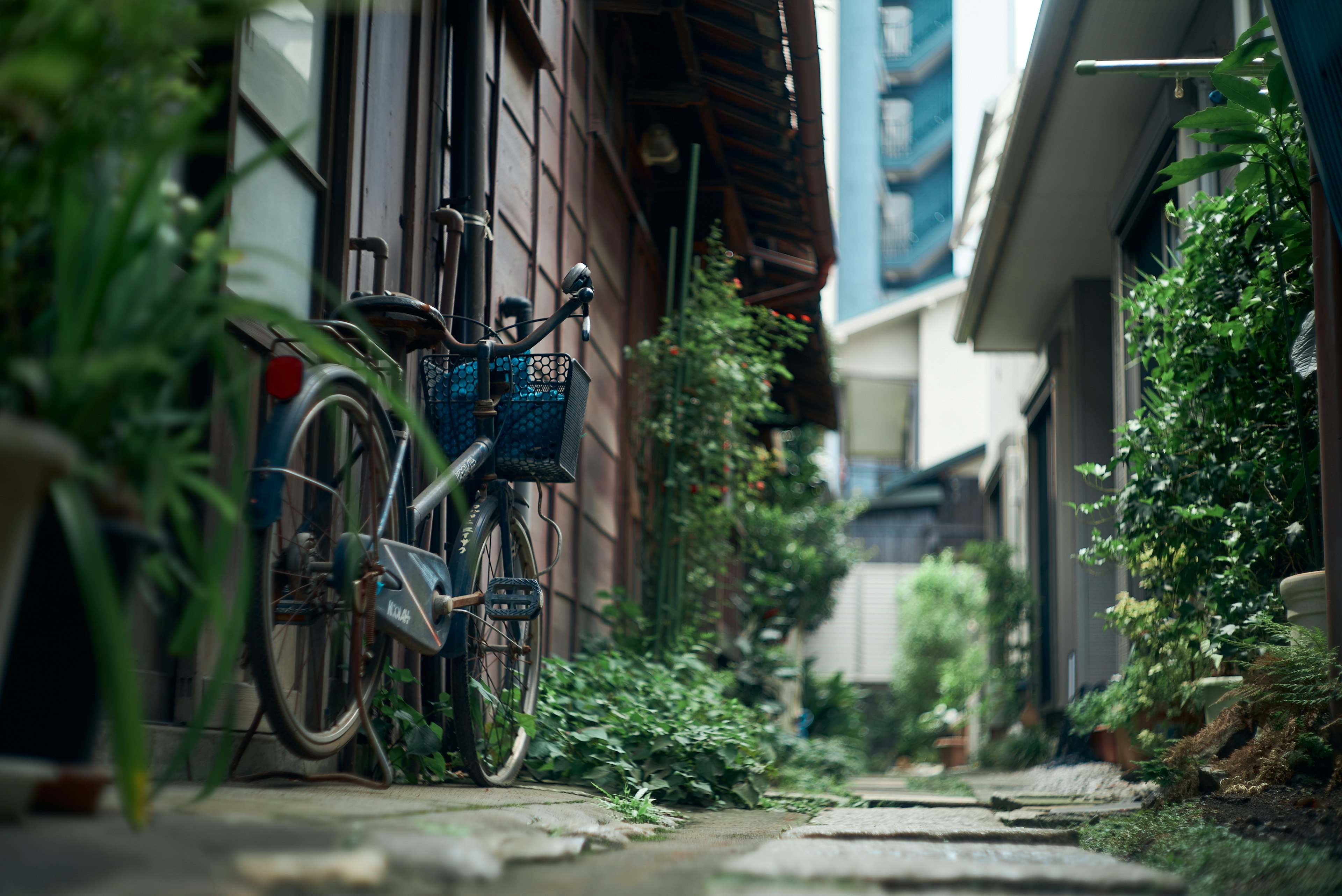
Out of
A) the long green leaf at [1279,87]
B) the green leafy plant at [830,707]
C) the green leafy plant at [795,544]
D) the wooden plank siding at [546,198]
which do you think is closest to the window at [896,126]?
the green leafy plant at [795,544]

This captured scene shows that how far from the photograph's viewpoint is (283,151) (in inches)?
89.1

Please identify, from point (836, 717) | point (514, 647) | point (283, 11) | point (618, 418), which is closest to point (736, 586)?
point (836, 717)

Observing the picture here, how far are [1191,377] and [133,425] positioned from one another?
349 cm

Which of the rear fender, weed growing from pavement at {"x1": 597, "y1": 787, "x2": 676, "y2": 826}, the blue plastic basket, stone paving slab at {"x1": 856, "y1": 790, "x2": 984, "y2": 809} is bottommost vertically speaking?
stone paving slab at {"x1": 856, "y1": 790, "x2": 984, "y2": 809}

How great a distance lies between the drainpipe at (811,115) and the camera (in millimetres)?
5871

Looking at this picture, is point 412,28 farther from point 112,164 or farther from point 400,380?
point 112,164

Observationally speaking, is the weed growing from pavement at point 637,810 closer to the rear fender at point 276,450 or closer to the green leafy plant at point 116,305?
the rear fender at point 276,450

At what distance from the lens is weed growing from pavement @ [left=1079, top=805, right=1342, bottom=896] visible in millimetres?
1634

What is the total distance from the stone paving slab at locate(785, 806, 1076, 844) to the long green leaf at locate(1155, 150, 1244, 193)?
5.77 feet

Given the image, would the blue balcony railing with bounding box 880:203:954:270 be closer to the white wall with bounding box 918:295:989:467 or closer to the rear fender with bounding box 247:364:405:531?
the white wall with bounding box 918:295:989:467

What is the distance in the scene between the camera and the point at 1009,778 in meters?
7.12

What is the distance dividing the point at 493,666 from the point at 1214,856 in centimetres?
185

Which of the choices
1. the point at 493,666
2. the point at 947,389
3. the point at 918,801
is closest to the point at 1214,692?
the point at 918,801

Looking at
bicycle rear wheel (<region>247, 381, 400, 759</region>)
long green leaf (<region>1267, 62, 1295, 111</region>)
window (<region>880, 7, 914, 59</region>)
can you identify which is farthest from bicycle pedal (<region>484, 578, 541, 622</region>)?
window (<region>880, 7, 914, 59</region>)
